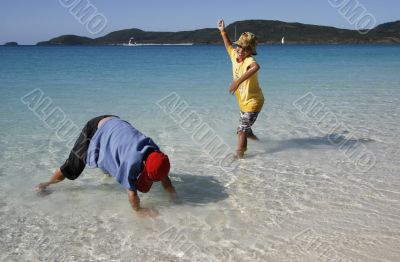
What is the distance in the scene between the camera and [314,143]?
20.1ft

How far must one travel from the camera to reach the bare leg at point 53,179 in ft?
13.3

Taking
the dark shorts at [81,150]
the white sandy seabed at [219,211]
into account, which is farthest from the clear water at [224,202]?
the dark shorts at [81,150]

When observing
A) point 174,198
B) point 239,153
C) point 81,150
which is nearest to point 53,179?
point 81,150

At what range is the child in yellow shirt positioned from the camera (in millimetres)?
4883

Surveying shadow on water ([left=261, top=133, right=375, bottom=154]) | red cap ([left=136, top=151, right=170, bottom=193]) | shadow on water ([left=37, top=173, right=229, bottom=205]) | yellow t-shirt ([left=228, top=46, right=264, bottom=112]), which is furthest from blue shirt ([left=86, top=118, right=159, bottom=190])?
shadow on water ([left=261, top=133, right=375, bottom=154])

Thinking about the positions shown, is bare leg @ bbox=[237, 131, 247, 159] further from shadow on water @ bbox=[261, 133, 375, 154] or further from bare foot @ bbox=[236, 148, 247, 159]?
shadow on water @ bbox=[261, 133, 375, 154]

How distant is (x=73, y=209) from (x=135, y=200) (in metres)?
0.68

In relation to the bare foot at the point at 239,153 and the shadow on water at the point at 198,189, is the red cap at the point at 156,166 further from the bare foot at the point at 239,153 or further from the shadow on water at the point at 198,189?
the bare foot at the point at 239,153

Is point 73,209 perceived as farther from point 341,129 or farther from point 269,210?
point 341,129

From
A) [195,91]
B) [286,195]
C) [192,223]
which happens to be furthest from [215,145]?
[195,91]

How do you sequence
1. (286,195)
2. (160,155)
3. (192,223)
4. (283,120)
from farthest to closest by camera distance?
(283,120)
(286,195)
(192,223)
(160,155)

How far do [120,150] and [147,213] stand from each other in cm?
67

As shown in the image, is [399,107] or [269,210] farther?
[399,107]

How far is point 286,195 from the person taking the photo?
13.4 ft
